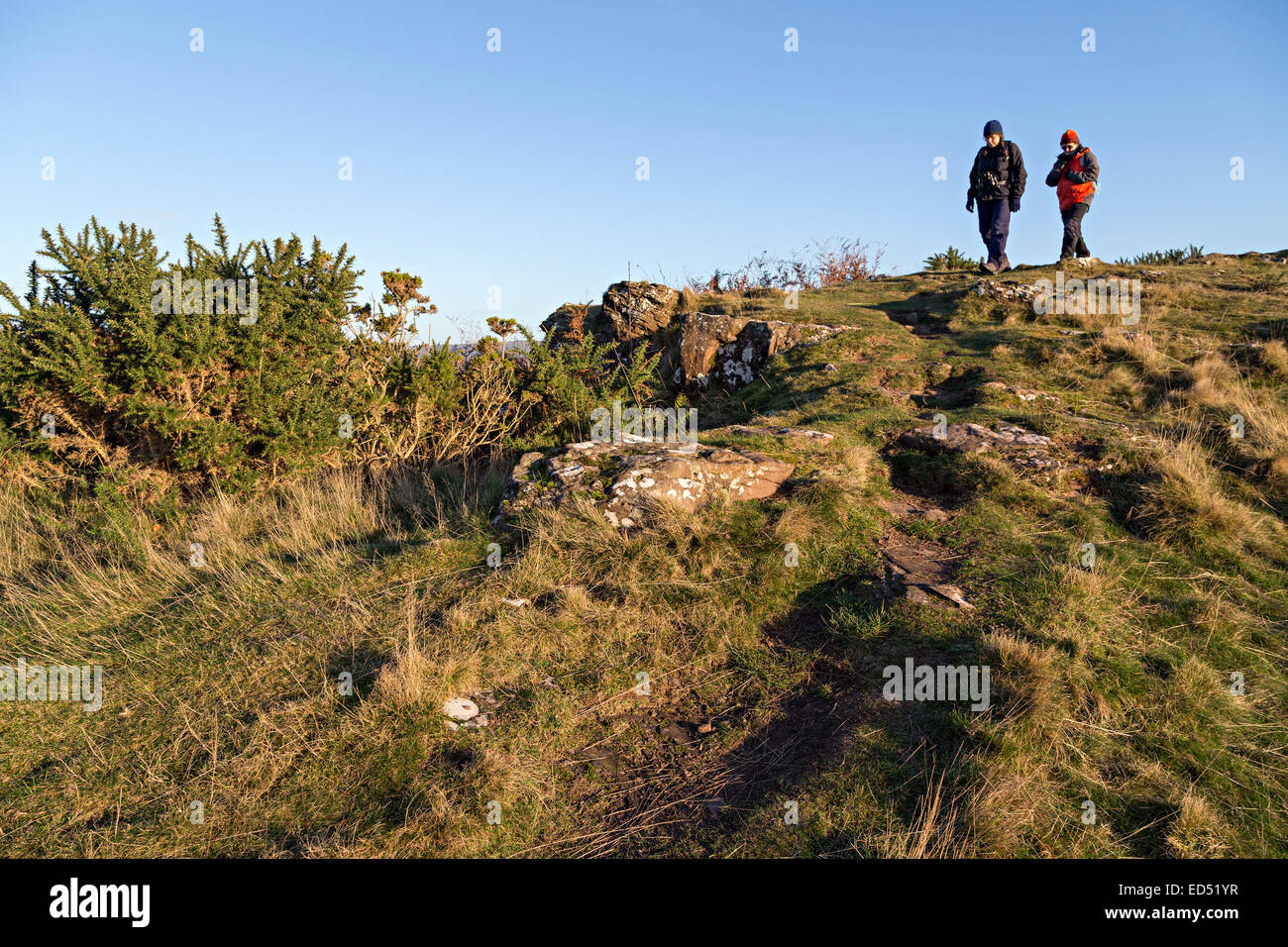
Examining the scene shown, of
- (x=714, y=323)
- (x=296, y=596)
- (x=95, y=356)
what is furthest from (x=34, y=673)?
(x=714, y=323)

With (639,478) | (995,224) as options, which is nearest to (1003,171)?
(995,224)

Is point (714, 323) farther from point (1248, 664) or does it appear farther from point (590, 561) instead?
point (1248, 664)

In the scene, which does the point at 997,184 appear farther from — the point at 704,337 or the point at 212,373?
the point at 212,373

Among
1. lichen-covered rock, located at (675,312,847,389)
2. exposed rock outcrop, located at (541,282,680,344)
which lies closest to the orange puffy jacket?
lichen-covered rock, located at (675,312,847,389)

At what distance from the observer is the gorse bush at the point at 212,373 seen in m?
6.64

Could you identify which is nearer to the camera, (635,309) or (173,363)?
(173,363)

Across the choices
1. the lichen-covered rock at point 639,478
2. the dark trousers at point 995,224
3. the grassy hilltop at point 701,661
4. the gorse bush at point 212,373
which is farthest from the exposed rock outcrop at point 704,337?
the dark trousers at point 995,224

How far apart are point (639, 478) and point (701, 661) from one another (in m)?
1.84

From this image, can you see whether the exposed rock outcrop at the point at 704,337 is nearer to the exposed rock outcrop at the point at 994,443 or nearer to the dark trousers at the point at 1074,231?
the exposed rock outcrop at the point at 994,443

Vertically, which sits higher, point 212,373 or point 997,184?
point 997,184

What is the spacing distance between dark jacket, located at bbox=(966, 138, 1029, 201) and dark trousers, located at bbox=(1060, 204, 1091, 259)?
122 cm

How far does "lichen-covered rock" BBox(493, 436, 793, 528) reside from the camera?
17.9 feet

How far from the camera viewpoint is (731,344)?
1055cm

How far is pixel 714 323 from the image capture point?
10.7 meters
